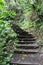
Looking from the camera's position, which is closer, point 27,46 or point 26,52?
point 26,52

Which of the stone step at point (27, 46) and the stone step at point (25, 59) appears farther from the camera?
the stone step at point (27, 46)

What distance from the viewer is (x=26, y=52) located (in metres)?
7.59

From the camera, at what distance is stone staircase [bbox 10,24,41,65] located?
6.69 m

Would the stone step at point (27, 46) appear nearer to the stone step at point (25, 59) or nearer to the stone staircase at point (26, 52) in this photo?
the stone staircase at point (26, 52)

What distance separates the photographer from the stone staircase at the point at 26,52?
6.69 m

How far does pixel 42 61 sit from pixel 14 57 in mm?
1215

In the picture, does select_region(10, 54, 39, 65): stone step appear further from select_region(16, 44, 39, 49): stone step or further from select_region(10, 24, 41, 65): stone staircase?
select_region(16, 44, 39, 49): stone step

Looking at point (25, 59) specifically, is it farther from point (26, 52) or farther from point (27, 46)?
point (27, 46)

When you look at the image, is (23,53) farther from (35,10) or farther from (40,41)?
(35,10)

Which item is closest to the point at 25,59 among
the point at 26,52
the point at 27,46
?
the point at 26,52

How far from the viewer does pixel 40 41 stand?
9016mm

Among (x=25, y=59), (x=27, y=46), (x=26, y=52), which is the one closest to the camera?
(x=25, y=59)

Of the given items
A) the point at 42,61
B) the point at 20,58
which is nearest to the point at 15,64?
the point at 20,58

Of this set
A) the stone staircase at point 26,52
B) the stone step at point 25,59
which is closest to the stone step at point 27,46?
the stone staircase at point 26,52
